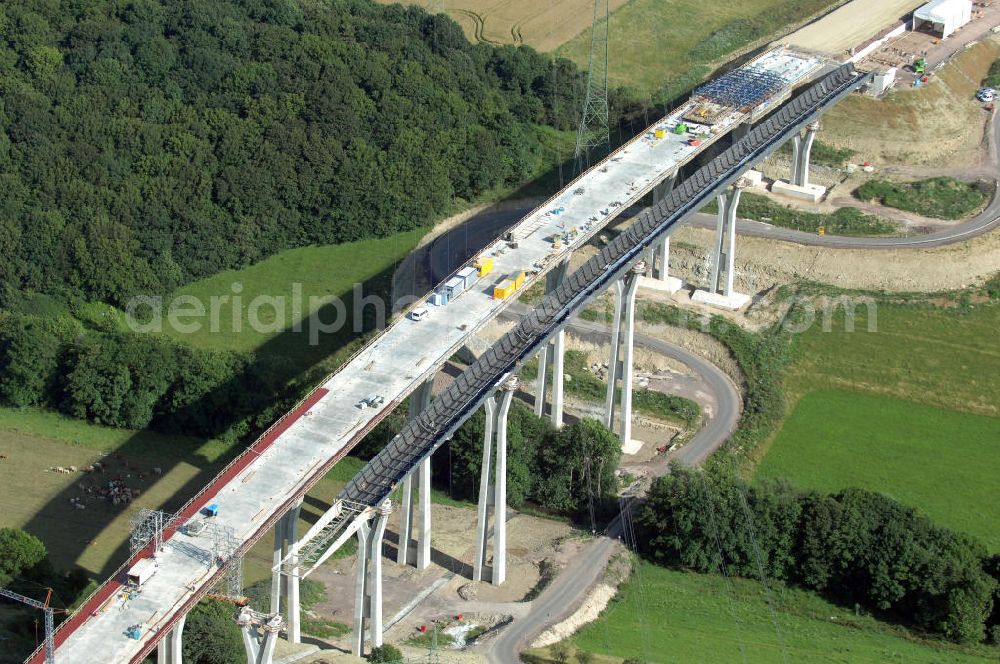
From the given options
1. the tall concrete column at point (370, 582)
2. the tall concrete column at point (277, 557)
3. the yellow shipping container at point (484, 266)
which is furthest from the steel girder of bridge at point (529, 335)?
the yellow shipping container at point (484, 266)

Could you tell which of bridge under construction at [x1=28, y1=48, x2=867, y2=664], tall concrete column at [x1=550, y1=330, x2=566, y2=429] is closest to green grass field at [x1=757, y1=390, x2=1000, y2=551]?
bridge under construction at [x1=28, y1=48, x2=867, y2=664]

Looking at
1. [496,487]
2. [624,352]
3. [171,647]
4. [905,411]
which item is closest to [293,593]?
[171,647]

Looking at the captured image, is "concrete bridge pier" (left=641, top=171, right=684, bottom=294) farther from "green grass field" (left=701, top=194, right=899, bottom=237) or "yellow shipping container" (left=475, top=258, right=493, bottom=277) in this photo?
"yellow shipping container" (left=475, top=258, right=493, bottom=277)

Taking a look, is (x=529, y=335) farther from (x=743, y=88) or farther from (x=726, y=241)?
(x=743, y=88)

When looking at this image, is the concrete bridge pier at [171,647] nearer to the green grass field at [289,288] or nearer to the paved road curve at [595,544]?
the paved road curve at [595,544]

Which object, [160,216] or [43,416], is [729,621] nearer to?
[43,416]
